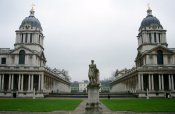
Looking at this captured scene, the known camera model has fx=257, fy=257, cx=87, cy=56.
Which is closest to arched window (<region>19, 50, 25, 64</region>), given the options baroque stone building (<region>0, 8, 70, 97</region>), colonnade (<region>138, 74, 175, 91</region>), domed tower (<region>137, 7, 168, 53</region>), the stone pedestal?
baroque stone building (<region>0, 8, 70, 97</region>)

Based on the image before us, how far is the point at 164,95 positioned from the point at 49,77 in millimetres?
45705

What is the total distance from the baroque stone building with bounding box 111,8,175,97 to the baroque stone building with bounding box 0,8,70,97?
111 ft

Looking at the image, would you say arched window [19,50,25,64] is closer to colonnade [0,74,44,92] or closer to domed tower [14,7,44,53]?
domed tower [14,7,44,53]

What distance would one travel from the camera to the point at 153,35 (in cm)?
10169

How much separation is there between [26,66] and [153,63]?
46.7m

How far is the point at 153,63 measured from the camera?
313 ft

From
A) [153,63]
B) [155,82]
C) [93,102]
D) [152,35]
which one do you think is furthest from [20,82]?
[93,102]

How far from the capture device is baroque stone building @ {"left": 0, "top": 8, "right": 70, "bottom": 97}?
9094cm

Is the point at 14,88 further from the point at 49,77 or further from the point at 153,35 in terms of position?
the point at 153,35

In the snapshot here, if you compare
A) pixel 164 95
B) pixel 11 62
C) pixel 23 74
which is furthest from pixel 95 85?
pixel 11 62

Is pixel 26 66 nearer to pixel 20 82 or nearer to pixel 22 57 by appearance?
pixel 22 57

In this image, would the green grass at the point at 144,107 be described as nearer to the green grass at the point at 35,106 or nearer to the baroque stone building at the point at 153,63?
the green grass at the point at 35,106

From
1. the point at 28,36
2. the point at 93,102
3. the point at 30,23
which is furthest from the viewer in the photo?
the point at 30,23

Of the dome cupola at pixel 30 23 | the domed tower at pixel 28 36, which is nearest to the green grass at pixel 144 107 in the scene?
the domed tower at pixel 28 36
